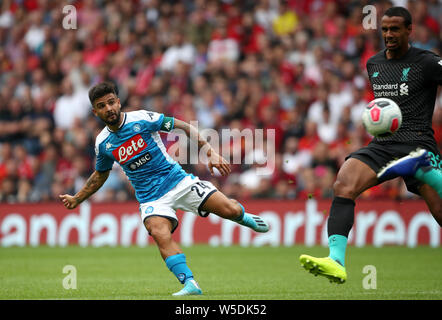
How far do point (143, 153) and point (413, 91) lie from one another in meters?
2.89

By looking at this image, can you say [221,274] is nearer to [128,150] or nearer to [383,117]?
[128,150]

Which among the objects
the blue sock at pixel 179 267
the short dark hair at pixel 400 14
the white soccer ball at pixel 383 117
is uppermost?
the short dark hair at pixel 400 14

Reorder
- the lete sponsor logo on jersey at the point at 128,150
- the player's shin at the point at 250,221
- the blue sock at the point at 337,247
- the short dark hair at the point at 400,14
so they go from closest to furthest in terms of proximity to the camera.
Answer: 1. the blue sock at the point at 337,247
2. the short dark hair at the point at 400,14
3. the lete sponsor logo on jersey at the point at 128,150
4. the player's shin at the point at 250,221

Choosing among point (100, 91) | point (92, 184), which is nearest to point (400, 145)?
point (100, 91)

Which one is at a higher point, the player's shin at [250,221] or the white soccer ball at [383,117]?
the white soccer ball at [383,117]

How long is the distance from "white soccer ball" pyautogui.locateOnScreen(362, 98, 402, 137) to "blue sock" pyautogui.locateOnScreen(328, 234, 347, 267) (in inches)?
40.8

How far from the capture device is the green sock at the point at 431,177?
23.2 feet

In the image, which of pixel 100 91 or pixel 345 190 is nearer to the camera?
pixel 345 190

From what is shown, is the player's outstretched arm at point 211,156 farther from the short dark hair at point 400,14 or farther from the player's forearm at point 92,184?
the short dark hair at point 400,14

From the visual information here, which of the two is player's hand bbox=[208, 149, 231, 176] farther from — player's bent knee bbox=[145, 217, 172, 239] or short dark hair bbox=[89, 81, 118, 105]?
short dark hair bbox=[89, 81, 118, 105]

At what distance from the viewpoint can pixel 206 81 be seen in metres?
17.8

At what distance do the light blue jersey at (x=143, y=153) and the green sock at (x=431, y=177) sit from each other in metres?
2.68

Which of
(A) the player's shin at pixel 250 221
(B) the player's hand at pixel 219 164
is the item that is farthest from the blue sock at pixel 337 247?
(A) the player's shin at pixel 250 221

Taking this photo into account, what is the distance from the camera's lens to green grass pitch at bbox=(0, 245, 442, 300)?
8039mm
